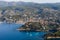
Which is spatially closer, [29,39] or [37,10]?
[29,39]

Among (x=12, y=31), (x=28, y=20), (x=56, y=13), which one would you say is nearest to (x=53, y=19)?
(x=56, y=13)

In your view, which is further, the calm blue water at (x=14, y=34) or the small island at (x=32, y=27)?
the small island at (x=32, y=27)

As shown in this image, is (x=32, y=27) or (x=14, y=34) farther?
(x=32, y=27)

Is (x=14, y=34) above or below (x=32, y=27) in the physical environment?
below

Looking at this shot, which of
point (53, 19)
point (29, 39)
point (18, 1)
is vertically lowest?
point (29, 39)

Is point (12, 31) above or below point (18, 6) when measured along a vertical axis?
below

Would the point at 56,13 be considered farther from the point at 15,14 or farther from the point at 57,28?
the point at 15,14

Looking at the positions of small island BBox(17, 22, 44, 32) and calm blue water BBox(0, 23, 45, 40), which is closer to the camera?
calm blue water BBox(0, 23, 45, 40)
